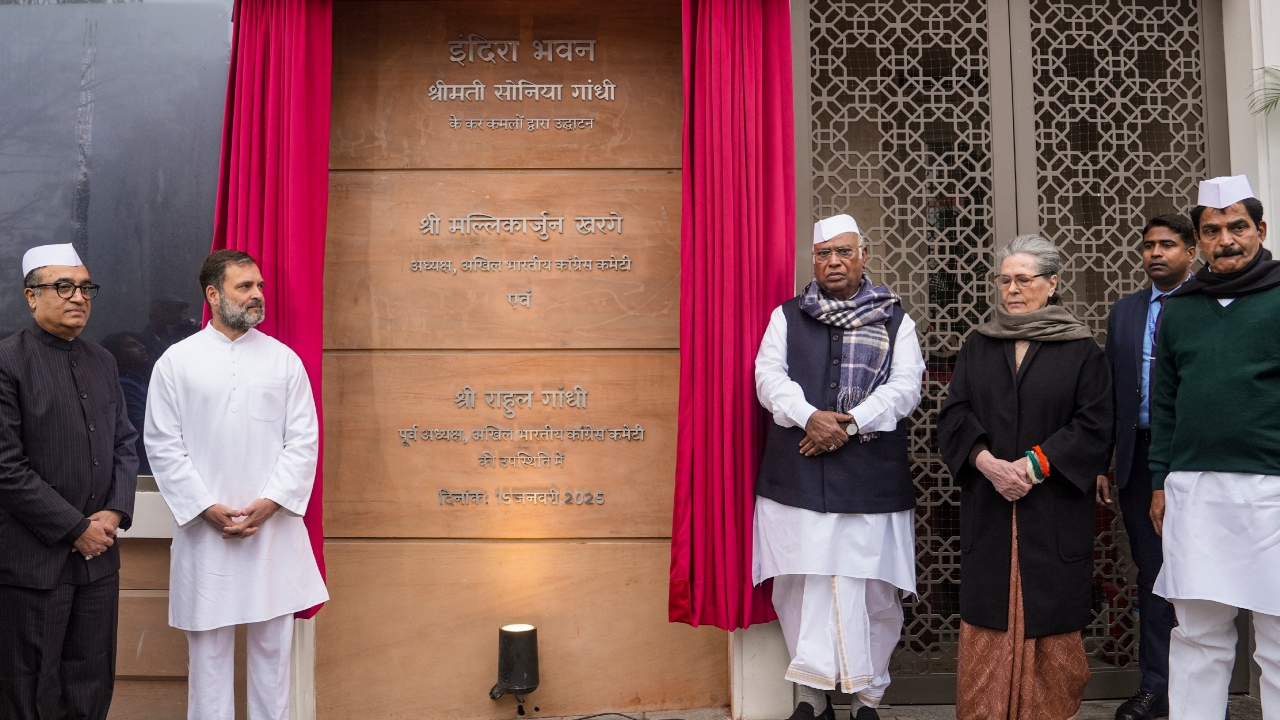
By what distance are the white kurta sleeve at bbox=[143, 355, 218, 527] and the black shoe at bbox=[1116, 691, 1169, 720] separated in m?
3.44

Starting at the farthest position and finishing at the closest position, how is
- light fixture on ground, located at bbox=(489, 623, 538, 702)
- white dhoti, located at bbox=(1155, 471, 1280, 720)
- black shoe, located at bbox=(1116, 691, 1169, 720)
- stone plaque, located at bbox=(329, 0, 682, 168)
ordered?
stone plaque, located at bbox=(329, 0, 682, 168) → light fixture on ground, located at bbox=(489, 623, 538, 702) → black shoe, located at bbox=(1116, 691, 1169, 720) → white dhoti, located at bbox=(1155, 471, 1280, 720)

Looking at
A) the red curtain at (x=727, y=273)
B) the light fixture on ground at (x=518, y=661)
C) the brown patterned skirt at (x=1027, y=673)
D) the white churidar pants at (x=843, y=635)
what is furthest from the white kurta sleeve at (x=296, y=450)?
the brown patterned skirt at (x=1027, y=673)

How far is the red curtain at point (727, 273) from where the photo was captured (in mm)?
3471

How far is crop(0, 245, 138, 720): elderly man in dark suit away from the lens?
278 centimetres

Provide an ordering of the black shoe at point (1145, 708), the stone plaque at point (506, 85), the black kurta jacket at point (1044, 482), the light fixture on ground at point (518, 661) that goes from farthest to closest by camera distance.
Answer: the stone plaque at point (506, 85)
the light fixture on ground at point (518, 661)
the black shoe at point (1145, 708)
the black kurta jacket at point (1044, 482)

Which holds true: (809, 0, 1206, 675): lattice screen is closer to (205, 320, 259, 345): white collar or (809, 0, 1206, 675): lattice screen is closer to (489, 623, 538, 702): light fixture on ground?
(489, 623, 538, 702): light fixture on ground

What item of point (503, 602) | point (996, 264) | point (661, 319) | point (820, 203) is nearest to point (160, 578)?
point (503, 602)

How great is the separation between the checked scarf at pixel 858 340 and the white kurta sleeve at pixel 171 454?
7.37 feet

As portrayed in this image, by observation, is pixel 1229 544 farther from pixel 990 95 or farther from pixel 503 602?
pixel 503 602

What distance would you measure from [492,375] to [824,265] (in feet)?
4.92

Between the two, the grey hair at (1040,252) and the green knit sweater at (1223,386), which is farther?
the grey hair at (1040,252)

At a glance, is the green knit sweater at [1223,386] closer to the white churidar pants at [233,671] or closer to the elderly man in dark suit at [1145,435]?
the elderly man in dark suit at [1145,435]

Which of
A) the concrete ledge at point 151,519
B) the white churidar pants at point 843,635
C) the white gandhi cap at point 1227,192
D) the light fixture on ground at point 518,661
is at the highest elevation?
the white gandhi cap at point 1227,192

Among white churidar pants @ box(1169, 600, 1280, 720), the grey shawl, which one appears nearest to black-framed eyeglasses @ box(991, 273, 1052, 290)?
the grey shawl
